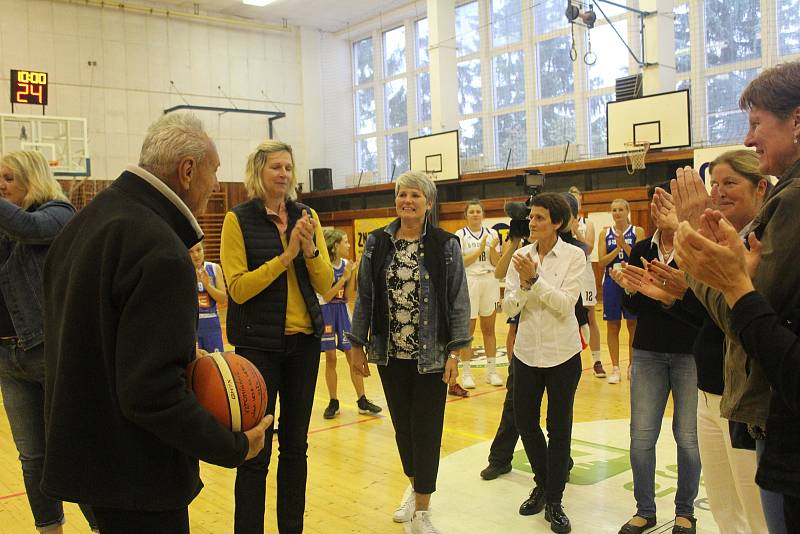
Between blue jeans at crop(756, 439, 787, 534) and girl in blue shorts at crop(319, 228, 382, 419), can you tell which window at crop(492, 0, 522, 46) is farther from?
blue jeans at crop(756, 439, 787, 534)

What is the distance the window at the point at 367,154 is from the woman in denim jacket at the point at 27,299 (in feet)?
54.0

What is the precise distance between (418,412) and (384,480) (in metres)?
1.21

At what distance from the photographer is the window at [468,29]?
16547mm

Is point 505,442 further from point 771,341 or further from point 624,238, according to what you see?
point 624,238

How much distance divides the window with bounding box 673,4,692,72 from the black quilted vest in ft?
39.1

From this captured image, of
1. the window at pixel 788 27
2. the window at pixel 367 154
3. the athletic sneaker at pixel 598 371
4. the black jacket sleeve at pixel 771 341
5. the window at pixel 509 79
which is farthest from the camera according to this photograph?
the window at pixel 367 154

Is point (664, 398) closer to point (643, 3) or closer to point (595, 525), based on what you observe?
point (595, 525)

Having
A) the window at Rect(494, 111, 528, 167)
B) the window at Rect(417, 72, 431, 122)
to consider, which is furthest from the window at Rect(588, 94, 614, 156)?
the window at Rect(417, 72, 431, 122)

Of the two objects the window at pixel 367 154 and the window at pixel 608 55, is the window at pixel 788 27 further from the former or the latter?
the window at pixel 367 154

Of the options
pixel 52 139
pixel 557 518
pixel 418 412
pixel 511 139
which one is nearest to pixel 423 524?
pixel 418 412

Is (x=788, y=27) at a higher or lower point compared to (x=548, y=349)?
higher

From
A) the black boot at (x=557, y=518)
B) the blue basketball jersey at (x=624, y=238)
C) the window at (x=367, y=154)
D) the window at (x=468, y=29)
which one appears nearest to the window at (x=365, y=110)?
the window at (x=367, y=154)

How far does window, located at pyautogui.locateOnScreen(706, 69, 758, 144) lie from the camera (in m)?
12.2

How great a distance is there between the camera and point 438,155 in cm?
1506
